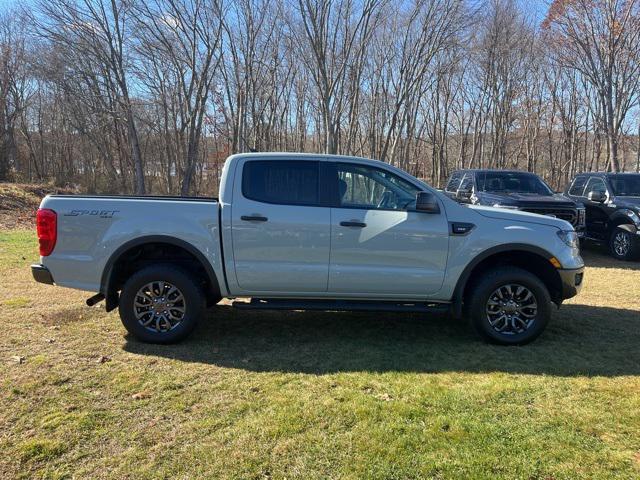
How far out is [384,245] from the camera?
4.55 m

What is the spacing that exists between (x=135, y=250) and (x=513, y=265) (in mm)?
3955

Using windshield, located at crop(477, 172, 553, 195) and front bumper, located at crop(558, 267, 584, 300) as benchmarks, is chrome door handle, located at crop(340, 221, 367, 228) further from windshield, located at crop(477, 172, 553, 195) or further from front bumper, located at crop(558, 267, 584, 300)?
windshield, located at crop(477, 172, 553, 195)

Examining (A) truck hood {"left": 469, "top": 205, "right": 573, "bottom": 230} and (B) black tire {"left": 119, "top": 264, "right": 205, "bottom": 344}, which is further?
(A) truck hood {"left": 469, "top": 205, "right": 573, "bottom": 230}

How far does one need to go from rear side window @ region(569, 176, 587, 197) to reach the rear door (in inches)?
380

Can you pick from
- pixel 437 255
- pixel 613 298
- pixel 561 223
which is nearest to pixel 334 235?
pixel 437 255

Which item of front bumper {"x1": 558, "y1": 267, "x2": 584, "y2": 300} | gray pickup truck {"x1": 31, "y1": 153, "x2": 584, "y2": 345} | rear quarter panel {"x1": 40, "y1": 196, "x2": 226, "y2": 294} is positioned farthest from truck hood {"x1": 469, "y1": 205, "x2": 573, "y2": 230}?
rear quarter panel {"x1": 40, "y1": 196, "x2": 226, "y2": 294}

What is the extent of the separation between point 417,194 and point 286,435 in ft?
8.65

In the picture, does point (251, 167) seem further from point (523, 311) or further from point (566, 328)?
point (566, 328)

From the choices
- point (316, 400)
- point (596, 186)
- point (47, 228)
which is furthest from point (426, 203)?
point (596, 186)

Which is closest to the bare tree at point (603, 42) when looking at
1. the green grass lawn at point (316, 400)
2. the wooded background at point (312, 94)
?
the wooded background at point (312, 94)

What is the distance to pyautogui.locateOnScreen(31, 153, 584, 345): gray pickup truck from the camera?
177 inches


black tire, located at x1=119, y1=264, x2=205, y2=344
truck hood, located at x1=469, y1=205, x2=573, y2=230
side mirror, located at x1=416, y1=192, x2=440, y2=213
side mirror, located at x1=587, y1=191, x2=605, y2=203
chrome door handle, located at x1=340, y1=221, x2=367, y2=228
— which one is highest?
side mirror, located at x1=587, y1=191, x2=605, y2=203

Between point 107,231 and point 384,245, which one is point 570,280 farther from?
point 107,231

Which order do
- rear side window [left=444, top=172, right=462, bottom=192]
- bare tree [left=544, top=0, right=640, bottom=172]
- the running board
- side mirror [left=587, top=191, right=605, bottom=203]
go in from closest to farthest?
the running board
side mirror [left=587, top=191, right=605, bottom=203]
rear side window [left=444, top=172, right=462, bottom=192]
bare tree [left=544, top=0, right=640, bottom=172]
